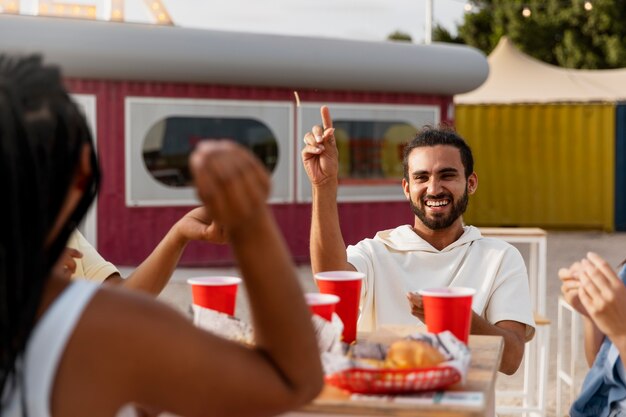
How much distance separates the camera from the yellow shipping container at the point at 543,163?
50.3 feet

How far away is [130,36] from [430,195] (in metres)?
7.18

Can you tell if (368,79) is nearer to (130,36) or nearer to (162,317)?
(130,36)

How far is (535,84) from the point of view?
17.5 m

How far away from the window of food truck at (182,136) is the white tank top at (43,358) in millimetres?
Answer: 8698

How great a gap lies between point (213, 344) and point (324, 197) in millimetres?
1672

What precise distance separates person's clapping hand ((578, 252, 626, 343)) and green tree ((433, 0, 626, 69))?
34.4 meters

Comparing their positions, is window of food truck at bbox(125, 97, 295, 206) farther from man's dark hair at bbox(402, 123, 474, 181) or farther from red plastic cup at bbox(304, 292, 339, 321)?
red plastic cup at bbox(304, 292, 339, 321)

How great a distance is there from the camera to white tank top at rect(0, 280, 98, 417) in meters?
1.18

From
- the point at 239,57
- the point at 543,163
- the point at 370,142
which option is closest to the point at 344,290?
the point at 239,57

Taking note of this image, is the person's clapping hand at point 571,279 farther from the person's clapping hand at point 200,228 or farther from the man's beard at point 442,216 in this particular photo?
the man's beard at point 442,216

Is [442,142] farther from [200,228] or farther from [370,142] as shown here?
[370,142]

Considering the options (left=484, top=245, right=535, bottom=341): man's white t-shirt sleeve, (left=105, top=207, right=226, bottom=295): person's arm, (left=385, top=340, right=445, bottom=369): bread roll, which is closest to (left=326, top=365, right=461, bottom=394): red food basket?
(left=385, top=340, right=445, bottom=369): bread roll

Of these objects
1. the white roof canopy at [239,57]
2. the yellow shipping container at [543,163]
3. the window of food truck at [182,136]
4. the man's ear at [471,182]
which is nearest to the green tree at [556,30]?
the yellow shipping container at [543,163]

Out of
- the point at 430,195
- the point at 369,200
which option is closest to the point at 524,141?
the point at 369,200
